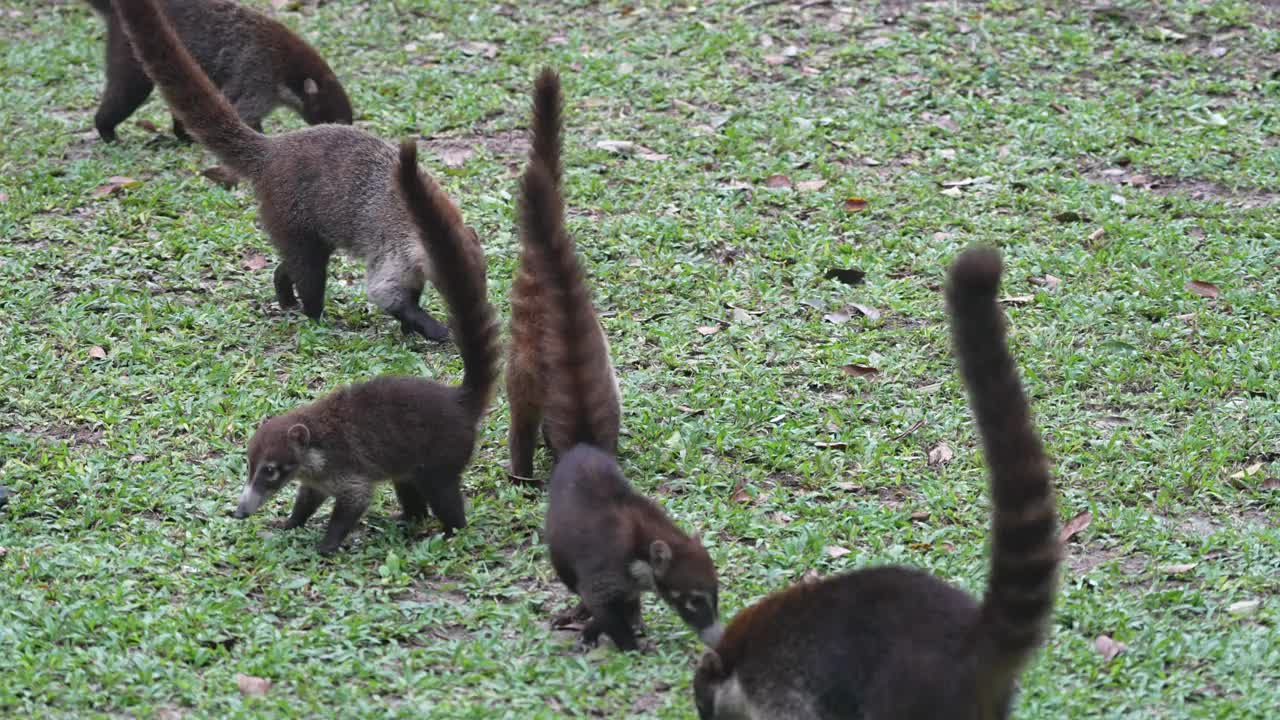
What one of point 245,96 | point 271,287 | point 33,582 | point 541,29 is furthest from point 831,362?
point 541,29

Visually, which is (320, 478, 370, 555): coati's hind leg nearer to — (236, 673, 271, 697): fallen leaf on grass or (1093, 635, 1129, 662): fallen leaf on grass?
(236, 673, 271, 697): fallen leaf on grass

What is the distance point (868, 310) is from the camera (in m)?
7.02

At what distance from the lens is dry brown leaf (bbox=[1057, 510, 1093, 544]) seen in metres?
5.20

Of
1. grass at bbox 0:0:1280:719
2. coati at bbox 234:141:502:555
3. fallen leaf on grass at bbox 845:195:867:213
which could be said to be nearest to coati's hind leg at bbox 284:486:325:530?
coati at bbox 234:141:502:555

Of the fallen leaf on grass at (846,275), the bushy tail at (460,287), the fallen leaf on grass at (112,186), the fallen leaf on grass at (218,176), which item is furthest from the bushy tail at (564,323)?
the fallen leaf on grass at (112,186)

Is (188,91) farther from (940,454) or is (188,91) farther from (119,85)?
(940,454)

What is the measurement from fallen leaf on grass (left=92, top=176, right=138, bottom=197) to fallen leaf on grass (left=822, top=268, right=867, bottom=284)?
4071 millimetres

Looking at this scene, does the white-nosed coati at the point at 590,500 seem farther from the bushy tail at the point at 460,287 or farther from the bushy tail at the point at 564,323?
the bushy tail at the point at 460,287

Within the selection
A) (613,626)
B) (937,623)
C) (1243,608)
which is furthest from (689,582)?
(1243,608)

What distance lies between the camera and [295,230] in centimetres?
698

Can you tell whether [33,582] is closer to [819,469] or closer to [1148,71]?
[819,469]

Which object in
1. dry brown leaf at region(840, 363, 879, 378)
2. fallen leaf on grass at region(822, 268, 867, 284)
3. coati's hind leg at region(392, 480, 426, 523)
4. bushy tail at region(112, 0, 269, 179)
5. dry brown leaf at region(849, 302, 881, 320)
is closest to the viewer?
coati's hind leg at region(392, 480, 426, 523)

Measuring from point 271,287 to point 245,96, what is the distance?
183 cm

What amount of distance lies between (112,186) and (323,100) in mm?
1307
